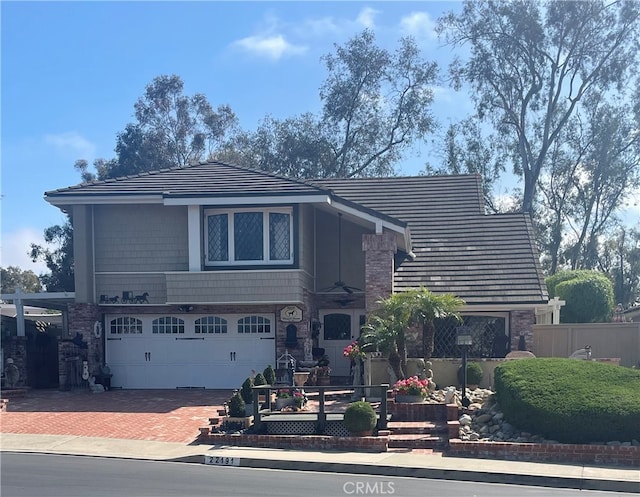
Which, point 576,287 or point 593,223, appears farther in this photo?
point 593,223

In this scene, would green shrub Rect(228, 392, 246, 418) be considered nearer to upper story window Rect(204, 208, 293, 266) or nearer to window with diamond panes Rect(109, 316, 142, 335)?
upper story window Rect(204, 208, 293, 266)

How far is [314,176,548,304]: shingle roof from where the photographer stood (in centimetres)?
1933

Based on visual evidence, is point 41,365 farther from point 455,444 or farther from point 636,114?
point 636,114

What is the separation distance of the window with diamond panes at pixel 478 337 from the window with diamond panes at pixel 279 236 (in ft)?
15.4

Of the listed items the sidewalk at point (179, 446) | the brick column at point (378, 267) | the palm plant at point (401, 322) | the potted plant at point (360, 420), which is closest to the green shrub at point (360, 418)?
the potted plant at point (360, 420)

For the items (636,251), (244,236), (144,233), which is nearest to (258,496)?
(244,236)

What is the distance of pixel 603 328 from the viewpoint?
19.3m

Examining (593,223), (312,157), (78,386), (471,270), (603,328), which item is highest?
(312,157)

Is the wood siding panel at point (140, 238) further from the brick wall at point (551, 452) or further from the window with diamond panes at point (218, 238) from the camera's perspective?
the brick wall at point (551, 452)

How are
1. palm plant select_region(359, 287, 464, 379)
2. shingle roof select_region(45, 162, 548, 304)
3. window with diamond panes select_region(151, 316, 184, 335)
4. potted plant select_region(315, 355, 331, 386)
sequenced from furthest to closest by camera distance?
window with diamond panes select_region(151, 316, 184, 335)
shingle roof select_region(45, 162, 548, 304)
potted plant select_region(315, 355, 331, 386)
palm plant select_region(359, 287, 464, 379)

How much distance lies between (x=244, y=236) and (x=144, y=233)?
121 inches

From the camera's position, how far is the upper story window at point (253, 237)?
19016 millimetres

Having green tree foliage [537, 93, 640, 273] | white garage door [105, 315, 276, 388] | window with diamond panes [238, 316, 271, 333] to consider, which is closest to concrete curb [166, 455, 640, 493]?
white garage door [105, 315, 276, 388]

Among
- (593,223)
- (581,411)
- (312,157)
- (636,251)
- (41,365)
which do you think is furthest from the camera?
(636,251)
